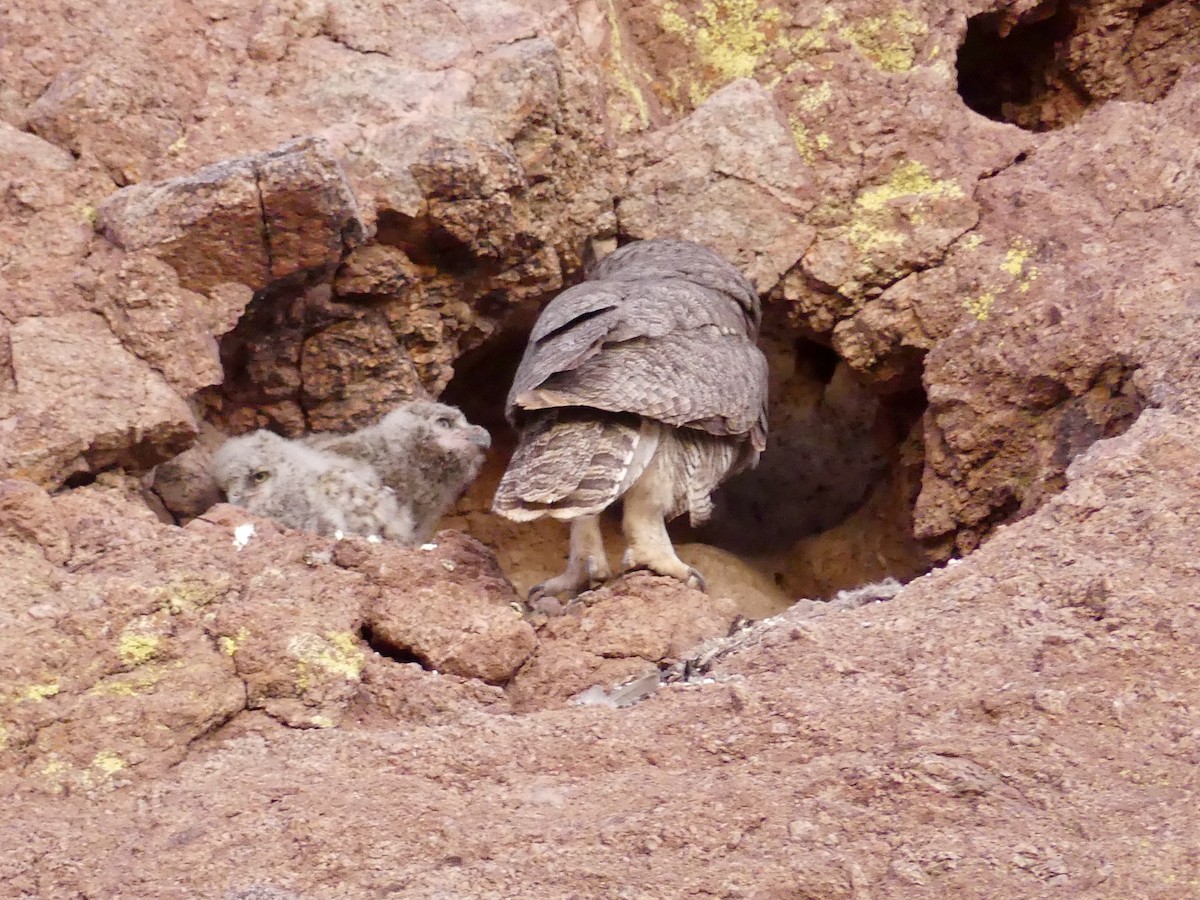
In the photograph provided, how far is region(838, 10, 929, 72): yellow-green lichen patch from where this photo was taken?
19.5 feet

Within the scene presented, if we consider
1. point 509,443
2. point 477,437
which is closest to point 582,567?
point 477,437

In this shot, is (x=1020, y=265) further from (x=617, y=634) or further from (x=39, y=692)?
(x=39, y=692)

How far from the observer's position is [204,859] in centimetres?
268

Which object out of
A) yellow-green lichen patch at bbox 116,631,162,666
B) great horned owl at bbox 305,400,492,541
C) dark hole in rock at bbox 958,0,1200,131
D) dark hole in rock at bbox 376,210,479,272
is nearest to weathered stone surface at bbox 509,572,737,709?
great horned owl at bbox 305,400,492,541

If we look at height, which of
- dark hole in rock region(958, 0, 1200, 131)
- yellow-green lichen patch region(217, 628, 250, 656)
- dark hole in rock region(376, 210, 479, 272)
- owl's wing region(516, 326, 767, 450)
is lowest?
yellow-green lichen patch region(217, 628, 250, 656)

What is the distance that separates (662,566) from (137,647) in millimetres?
2052

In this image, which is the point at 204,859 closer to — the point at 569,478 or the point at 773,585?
the point at 569,478

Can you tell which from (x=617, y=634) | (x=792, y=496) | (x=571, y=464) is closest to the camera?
(x=617, y=634)

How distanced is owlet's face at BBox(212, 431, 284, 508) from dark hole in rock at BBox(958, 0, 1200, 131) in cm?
376

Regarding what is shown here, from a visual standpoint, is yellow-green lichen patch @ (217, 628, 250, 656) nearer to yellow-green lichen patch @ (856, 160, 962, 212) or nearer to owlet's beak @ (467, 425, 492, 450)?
owlet's beak @ (467, 425, 492, 450)

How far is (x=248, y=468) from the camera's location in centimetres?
468

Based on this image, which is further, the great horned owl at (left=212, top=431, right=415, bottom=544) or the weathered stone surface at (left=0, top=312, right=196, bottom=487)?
the great horned owl at (left=212, top=431, right=415, bottom=544)

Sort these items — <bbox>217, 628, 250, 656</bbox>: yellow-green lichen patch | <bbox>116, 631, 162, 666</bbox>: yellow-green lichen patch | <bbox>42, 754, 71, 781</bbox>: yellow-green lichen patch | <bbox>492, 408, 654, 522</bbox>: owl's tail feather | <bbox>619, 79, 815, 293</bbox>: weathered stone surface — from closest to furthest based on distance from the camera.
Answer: <bbox>42, 754, 71, 781</bbox>: yellow-green lichen patch → <bbox>116, 631, 162, 666</bbox>: yellow-green lichen patch → <bbox>217, 628, 250, 656</bbox>: yellow-green lichen patch → <bbox>492, 408, 654, 522</bbox>: owl's tail feather → <bbox>619, 79, 815, 293</bbox>: weathered stone surface

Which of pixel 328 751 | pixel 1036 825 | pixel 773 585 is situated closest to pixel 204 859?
pixel 328 751
